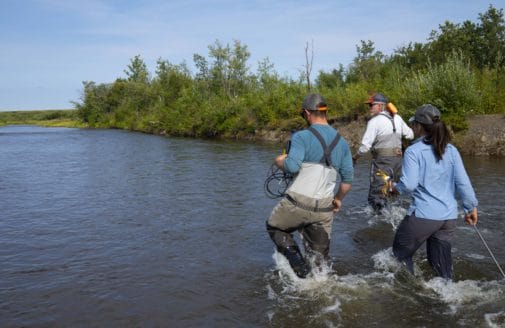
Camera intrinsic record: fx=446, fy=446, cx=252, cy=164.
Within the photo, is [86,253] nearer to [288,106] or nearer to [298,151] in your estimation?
[298,151]

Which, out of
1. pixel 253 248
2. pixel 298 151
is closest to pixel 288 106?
pixel 253 248

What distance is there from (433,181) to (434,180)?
0.01 m

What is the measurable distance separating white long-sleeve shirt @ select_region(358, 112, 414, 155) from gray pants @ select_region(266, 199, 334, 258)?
342 cm

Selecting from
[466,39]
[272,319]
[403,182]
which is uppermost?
[466,39]

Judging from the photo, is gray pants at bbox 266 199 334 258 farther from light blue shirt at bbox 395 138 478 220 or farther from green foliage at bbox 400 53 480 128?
green foliage at bbox 400 53 480 128

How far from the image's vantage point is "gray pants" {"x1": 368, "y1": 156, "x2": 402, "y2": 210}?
8.65m

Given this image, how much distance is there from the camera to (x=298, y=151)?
4.92 metres

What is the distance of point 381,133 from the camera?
8.61 m

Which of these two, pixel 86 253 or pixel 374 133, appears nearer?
pixel 86 253

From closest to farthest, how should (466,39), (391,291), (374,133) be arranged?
1. (391,291)
2. (374,133)
3. (466,39)

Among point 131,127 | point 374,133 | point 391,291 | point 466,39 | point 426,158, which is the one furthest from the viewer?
point 131,127

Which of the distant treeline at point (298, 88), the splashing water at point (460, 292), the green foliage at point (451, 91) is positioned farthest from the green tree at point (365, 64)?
the splashing water at point (460, 292)

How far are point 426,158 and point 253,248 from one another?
385cm

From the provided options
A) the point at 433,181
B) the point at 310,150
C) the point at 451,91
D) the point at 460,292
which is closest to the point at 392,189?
the point at 433,181
